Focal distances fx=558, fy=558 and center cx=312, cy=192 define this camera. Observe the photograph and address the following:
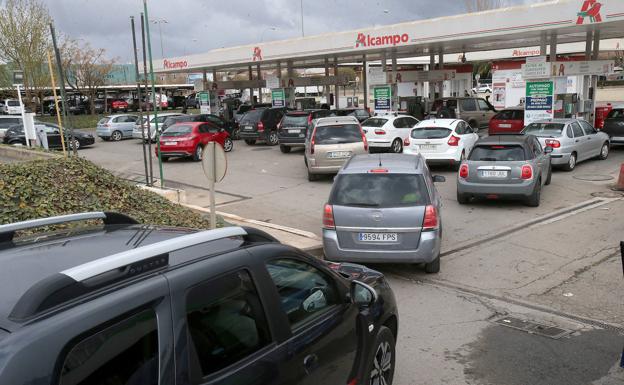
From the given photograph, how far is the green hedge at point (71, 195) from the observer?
762cm

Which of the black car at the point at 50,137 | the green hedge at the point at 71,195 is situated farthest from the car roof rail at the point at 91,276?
the black car at the point at 50,137

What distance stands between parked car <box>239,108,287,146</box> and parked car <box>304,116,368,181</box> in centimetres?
968

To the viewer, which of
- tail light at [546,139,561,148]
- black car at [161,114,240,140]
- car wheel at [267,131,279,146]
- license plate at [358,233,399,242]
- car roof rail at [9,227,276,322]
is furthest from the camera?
black car at [161,114,240,140]

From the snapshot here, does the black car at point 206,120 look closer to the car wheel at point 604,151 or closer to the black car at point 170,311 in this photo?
the car wheel at point 604,151

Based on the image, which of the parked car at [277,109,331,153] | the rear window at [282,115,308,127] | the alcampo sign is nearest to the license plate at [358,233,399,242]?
the parked car at [277,109,331,153]

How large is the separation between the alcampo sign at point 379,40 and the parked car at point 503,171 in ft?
41.3

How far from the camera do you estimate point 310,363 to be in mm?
3215

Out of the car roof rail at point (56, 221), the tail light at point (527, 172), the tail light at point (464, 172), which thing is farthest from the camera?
the tail light at point (464, 172)

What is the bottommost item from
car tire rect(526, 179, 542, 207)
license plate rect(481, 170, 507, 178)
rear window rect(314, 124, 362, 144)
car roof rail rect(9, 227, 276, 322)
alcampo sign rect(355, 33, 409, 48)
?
car tire rect(526, 179, 542, 207)

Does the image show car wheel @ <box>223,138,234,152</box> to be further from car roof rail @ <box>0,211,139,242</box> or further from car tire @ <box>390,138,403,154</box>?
car roof rail @ <box>0,211,139,242</box>

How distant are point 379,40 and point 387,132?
6.17 metres

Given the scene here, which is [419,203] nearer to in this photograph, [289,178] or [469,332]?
[469,332]

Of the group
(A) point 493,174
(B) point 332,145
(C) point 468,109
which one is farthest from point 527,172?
(C) point 468,109

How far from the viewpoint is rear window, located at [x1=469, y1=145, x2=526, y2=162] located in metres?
12.1
